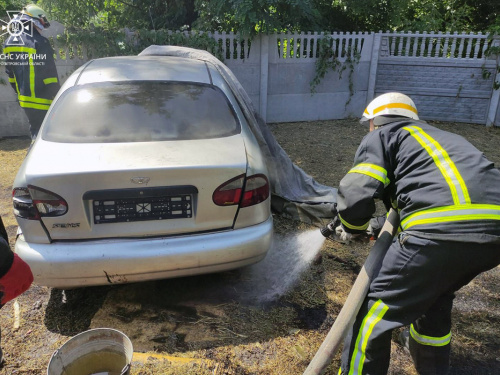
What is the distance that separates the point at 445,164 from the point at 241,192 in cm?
125

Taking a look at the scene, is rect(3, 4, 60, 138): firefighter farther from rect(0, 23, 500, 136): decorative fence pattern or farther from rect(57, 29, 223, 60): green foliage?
rect(0, 23, 500, 136): decorative fence pattern

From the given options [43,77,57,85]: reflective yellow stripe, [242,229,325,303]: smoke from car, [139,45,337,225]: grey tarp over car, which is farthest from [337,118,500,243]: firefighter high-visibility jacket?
[43,77,57,85]: reflective yellow stripe

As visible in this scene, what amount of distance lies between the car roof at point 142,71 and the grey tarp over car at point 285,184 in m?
0.57

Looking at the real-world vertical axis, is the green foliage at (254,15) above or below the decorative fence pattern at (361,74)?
above

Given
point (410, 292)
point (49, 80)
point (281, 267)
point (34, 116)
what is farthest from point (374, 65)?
point (410, 292)

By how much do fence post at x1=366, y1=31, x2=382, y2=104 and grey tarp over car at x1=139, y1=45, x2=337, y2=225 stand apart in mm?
4791

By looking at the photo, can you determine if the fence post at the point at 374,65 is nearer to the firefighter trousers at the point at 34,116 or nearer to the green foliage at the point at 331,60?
the green foliage at the point at 331,60

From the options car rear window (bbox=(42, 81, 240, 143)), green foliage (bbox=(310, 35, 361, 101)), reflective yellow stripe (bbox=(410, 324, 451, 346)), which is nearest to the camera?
reflective yellow stripe (bbox=(410, 324, 451, 346))

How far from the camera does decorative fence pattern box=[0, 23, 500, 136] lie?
26.6 feet

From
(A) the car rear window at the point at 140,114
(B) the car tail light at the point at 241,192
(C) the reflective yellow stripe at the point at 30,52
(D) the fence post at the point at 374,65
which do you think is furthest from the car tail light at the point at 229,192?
(D) the fence post at the point at 374,65

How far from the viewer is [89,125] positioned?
2.91 metres

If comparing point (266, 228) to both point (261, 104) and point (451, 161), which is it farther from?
point (261, 104)

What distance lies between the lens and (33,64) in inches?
200

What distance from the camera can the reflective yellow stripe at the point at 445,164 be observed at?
6.13ft
